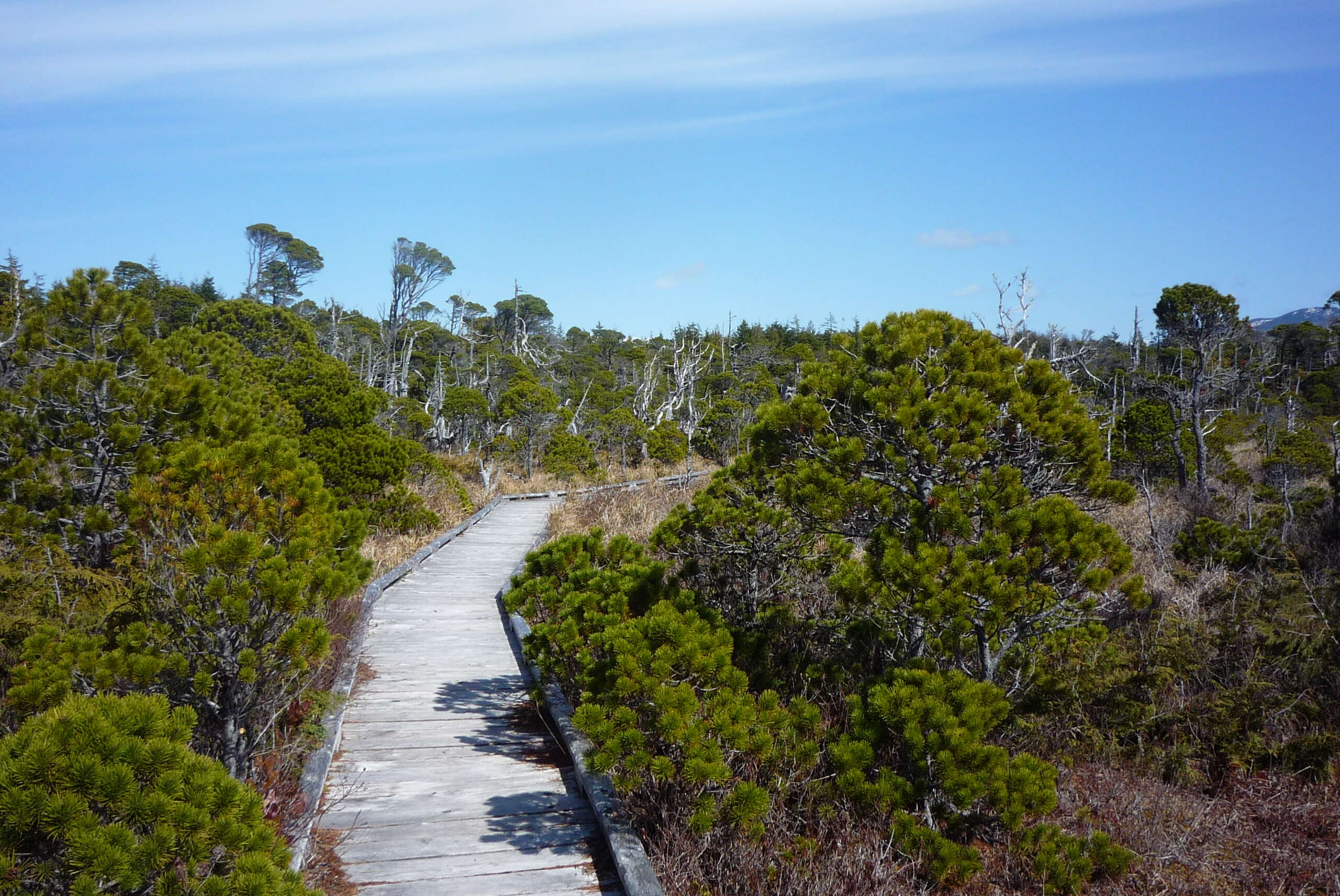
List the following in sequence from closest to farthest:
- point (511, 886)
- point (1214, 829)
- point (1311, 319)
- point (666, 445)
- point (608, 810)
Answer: point (511, 886), point (608, 810), point (1214, 829), point (666, 445), point (1311, 319)

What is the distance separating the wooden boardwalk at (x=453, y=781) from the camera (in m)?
3.81

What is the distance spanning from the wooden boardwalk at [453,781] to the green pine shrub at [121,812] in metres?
1.62

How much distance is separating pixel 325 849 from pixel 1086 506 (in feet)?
15.6

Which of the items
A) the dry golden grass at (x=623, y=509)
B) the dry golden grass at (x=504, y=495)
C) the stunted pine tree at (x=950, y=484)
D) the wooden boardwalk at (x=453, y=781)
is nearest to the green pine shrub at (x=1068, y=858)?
the stunted pine tree at (x=950, y=484)

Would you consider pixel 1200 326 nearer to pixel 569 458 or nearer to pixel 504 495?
pixel 569 458

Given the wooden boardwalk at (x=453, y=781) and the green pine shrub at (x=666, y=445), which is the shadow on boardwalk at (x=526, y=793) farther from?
the green pine shrub at (x=666, y=445)

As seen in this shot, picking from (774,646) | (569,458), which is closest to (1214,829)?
(774,646)

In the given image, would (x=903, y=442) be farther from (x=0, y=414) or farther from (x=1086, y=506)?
(x=0, y=414)

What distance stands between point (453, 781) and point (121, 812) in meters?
2.98

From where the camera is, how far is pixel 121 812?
2080mm

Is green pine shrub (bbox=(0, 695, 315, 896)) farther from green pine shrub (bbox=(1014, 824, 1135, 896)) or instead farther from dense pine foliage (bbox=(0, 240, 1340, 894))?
green pine shrub (bbox=(1014, 824, 1135, 896))

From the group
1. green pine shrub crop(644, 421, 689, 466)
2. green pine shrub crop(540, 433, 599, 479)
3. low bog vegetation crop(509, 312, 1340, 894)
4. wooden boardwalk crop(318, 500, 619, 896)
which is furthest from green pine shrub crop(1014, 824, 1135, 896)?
green pine shrub crop(644, 421, 689, 466)

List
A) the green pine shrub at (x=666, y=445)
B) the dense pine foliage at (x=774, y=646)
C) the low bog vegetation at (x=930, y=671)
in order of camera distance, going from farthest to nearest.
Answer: the green pine shrub at (x=666, y=445)
the low bog vegetation at (x=930, y=671)
the dense pine foliage at (x=774, y=646)

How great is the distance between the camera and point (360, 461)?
43.0 feet
